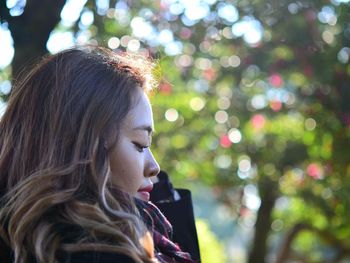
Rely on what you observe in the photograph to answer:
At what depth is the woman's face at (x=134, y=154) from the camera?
6.78ft

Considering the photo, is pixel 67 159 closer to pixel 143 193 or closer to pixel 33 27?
pixel 143 193

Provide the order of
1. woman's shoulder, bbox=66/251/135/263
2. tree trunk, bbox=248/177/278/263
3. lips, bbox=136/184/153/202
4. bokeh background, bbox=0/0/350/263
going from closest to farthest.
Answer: woman's shoulder, bbox=66/251/135/263 → lips, bbox=136/184/153/202 → bokeh background, bbox=0/0/350/263 → tree trunk, bbox=248/177/278/263

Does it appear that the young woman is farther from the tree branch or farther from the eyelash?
the tree branch

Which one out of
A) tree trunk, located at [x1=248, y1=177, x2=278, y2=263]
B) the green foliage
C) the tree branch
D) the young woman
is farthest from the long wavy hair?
the green foliage

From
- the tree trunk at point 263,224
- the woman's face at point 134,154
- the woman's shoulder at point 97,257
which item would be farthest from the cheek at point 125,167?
the tree trunk at point 263,224

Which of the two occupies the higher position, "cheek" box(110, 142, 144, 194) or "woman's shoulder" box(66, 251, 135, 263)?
"cheek" box(110, 142, 144, 194)

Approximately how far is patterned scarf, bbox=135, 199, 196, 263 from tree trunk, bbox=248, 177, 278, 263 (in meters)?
7.53

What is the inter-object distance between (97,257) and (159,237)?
0.26m

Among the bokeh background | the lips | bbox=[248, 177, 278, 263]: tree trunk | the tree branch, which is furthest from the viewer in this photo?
the tree branch

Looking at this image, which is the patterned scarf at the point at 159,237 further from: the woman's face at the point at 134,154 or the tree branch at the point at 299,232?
the tree branch at the point at 299,232

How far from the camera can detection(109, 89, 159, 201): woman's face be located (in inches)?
81.4

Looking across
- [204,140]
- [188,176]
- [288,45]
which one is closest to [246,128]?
[204,140]

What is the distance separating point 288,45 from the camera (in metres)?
5.98

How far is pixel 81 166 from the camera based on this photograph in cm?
198
